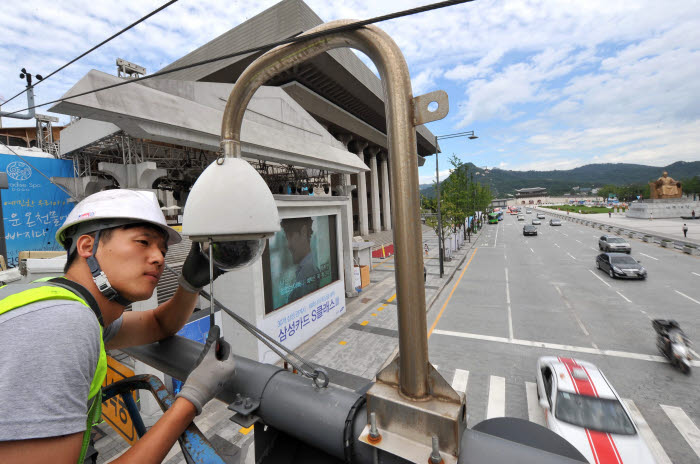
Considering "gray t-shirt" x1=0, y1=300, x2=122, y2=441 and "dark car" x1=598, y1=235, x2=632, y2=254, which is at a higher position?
"gray t-shirt" x1=0, y1=300, x2=122, y2=441

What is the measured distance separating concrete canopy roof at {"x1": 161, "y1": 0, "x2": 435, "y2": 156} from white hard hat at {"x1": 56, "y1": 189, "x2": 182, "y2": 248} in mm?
19545

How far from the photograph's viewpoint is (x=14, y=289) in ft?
3.93

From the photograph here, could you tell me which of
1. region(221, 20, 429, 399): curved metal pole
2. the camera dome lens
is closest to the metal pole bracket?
region(221, 20, 429, 399): curved metal pole

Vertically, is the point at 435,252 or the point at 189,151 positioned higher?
the point at 189,151

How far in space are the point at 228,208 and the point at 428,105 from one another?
1039mm

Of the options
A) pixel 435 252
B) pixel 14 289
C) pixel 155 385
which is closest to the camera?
pixel 14 289

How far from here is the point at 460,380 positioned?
830 centimetres

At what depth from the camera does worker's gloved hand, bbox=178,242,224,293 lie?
1.90 meters

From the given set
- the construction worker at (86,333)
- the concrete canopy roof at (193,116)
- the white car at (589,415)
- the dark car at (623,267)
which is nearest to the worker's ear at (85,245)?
the construction worker at (86,333)

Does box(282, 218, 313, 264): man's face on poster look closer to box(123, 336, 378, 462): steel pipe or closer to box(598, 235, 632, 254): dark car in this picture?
box(123, 336, 378, 462): steel pipe

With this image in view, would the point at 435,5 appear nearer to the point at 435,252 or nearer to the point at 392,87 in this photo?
the point at 392,87

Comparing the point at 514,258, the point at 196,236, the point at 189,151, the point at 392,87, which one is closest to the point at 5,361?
the point at 196,236

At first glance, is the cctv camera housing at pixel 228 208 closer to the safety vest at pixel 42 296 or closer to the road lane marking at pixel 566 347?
the safety vest at pixel 42 296

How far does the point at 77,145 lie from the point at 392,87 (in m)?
13.6
